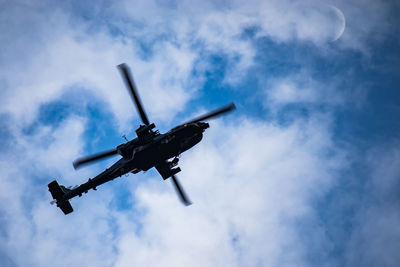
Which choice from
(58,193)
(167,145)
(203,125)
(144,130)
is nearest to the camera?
(144,130)

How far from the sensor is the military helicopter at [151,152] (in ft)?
62.1

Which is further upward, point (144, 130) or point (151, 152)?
point (144, 130)

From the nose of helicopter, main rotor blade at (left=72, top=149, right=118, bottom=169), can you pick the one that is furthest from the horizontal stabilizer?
the nose of helicopter

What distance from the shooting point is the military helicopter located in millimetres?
18938

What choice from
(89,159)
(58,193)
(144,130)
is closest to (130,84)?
(144,130)

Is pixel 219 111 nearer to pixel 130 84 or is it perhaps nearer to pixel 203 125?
pixel 203 125

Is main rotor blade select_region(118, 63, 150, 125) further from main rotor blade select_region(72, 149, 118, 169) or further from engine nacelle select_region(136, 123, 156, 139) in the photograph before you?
main rotor blade select_region(72, 149, 118, 169)

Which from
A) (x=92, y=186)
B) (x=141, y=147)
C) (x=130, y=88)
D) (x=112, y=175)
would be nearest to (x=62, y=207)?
(x=92, y=186)

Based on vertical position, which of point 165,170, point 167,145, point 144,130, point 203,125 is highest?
point 144,130

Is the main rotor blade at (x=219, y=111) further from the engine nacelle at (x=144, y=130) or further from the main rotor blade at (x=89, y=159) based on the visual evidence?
the main rotor blade at (x=89, y=159)

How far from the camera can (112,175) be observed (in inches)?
827

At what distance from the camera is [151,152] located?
20109 mm

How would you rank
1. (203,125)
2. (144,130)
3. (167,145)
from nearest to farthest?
(144,130) → (167,145) → (203,125)

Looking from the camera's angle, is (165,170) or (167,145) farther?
(165,170)
